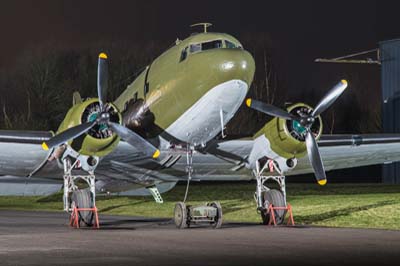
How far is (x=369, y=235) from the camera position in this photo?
2023cm

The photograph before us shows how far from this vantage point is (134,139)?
2369cm

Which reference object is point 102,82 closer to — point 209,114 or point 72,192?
point 209,114

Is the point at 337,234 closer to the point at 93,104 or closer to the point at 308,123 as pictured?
the point at 308,123

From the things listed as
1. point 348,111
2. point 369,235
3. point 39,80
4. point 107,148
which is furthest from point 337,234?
point 348,111

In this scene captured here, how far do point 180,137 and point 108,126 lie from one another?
2.80 meters

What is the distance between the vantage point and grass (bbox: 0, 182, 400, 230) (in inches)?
1093

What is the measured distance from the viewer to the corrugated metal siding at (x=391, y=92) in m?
54.1

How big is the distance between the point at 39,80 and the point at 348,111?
128ft

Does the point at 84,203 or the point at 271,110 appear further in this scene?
the point at 271,110

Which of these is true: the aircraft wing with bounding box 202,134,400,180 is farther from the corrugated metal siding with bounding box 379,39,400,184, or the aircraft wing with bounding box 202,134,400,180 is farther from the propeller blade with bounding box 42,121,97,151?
the corrugated metal siding with bounding box 379,39,400,184

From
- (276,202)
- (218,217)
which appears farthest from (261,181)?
(218,217)

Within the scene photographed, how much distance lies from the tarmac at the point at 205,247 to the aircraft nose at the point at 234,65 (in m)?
4.73

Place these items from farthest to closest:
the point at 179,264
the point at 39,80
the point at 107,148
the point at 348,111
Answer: the point at 348,111 → the point at 39,80 → the point at 107,148 → the point at 179,264

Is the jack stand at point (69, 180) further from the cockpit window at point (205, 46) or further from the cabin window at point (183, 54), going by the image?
the cockpit window at point (205, 46)
